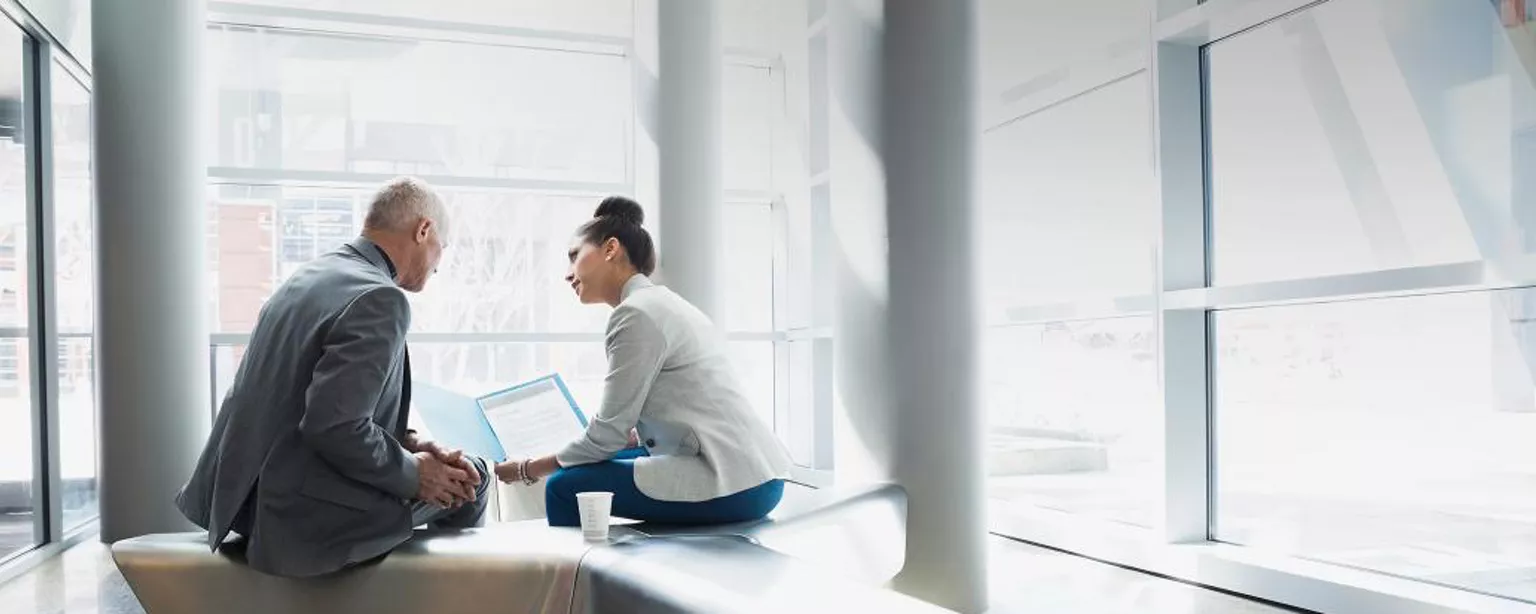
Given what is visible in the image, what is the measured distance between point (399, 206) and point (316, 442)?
660 mm

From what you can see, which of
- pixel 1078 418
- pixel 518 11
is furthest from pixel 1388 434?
pixel 518 11

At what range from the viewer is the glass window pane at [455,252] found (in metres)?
7.56

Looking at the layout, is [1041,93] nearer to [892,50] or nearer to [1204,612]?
[892,50]

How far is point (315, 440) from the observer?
8.31ft

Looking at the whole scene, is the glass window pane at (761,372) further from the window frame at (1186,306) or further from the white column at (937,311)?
the white column at (937,311)

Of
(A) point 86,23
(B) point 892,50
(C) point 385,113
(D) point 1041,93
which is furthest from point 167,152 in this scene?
(D) point 1041,93

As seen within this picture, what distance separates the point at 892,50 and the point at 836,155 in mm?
421

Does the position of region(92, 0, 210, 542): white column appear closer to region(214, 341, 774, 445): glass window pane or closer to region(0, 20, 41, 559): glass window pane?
region(0, 20, 41, 559): glass window pane

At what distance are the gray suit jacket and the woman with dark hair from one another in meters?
0.56

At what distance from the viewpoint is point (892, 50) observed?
3715 mm

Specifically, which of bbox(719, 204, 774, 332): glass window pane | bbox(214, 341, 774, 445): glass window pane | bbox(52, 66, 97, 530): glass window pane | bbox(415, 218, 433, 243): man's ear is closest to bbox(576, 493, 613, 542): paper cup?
bbox(415, 218, 433, 243): man's ear

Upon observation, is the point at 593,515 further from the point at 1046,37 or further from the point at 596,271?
the point at 1046,37

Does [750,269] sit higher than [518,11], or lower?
lower

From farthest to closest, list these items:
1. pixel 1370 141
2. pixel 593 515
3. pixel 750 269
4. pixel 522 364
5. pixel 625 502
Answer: pixel 750 269 < pixel 522 364 < pixel 1370 141 < pixel 625 502 < pixel 593 515
